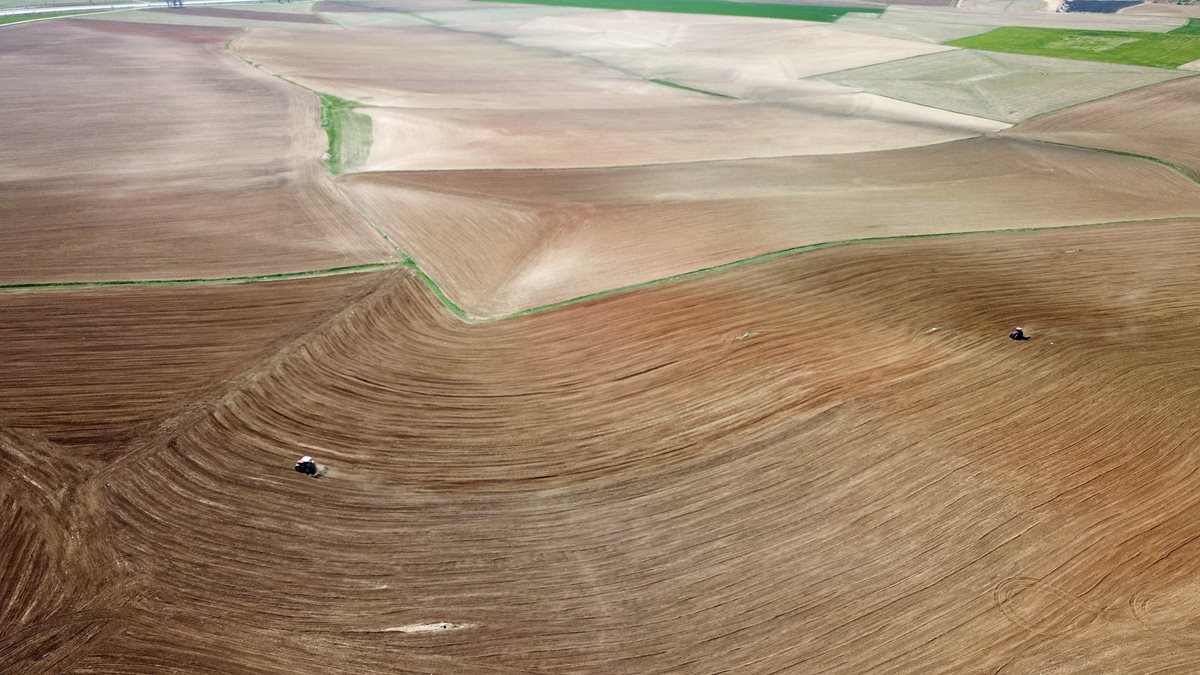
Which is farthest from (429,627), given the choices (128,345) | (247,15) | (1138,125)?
(247,15)

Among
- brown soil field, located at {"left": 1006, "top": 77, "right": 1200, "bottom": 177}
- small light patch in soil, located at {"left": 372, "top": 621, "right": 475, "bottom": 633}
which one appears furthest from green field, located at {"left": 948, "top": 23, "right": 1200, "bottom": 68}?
small light patch in soil, located at {"left": 372, "top": 621, "right": 475, "bottom": 633}

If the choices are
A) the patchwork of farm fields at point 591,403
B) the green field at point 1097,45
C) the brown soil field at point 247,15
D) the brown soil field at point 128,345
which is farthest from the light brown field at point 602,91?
the brown soil field at point 128,345

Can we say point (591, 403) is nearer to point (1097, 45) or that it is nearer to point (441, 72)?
point (441, 72)

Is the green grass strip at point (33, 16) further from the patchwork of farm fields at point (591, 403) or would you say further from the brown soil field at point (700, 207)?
the brown soil field at point (700, 207)

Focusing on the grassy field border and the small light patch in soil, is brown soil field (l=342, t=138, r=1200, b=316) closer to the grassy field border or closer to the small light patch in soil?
the small light patch in soil

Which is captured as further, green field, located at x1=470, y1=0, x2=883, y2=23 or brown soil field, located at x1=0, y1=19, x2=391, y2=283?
green field, located at x1=470, y1=0, x2=883, y2=23

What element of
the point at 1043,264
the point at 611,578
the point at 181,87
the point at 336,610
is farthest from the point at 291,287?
the point at 181,87
